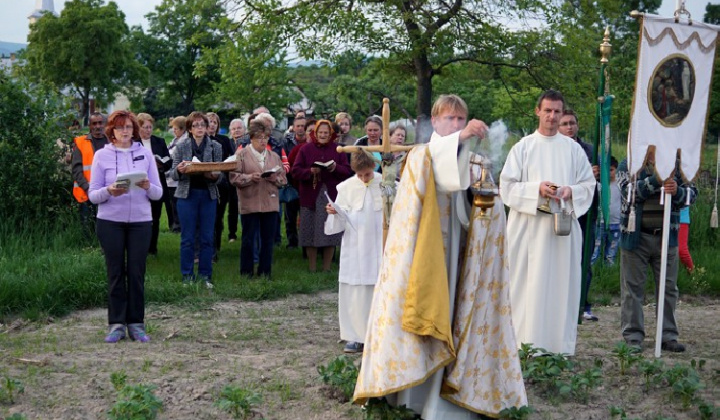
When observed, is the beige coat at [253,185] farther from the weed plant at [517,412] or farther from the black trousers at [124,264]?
the weed plant at [517,412]

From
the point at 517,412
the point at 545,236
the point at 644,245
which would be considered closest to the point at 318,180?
the point at 545,236

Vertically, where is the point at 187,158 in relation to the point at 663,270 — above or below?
above

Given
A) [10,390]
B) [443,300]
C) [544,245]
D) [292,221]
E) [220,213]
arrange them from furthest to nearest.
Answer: [292,221]
[220,213]
[544,245]
[10,390]
[443,300]

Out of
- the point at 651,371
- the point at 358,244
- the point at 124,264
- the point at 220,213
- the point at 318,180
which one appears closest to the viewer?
the point at 651,371

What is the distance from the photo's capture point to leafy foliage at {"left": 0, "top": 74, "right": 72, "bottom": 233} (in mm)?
12039

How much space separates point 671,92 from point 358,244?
10.0ft

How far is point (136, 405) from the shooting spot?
222 inches

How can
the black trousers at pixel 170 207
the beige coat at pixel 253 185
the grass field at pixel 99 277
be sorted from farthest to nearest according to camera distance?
the black trousers at pixel 170 207, the beige coat at pixel 253 185, the grass field at pixel 99 277

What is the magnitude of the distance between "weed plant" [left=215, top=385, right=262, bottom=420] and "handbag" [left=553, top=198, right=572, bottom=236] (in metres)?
2.98

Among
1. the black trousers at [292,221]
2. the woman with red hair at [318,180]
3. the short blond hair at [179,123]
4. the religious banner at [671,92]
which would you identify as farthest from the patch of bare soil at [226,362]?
the black trousers at [292,221]

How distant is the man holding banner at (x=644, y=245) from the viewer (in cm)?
832

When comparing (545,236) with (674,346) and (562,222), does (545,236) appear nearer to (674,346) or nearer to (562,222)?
(562,222)

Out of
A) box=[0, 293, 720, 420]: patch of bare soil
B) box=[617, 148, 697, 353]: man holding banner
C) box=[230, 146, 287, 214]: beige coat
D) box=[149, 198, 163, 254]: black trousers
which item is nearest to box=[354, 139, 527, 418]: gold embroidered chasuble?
box=[0, 293, 720, 420]: patch of bare soil

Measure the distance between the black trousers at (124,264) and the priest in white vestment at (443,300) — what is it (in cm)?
329
